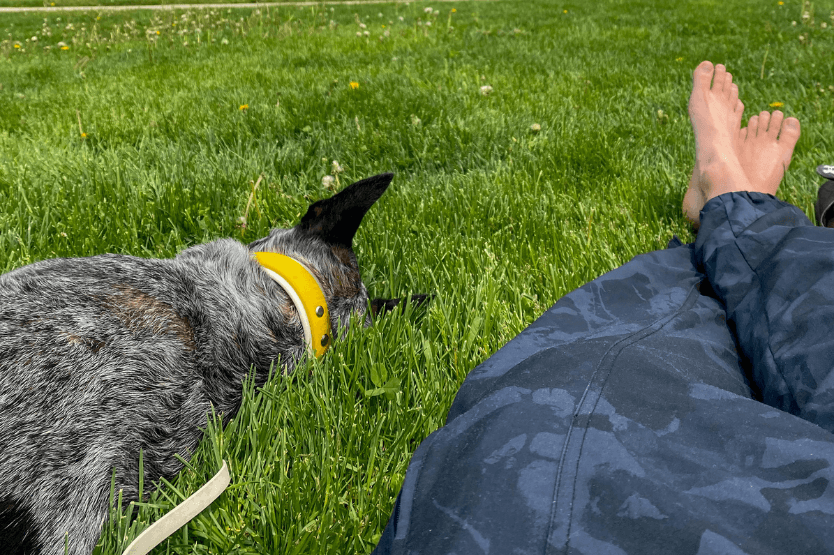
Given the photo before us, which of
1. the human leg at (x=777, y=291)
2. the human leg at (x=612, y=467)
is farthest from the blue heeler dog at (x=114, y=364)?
the human leg at (x=777, y=291)

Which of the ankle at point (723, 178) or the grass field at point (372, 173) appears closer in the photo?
the grass field at point (372, 173)

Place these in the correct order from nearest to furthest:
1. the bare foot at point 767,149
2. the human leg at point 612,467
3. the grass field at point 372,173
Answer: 1. the human leg at point 612,467
2. the grass field at point 372,173
3. the bare foot at point 767,149

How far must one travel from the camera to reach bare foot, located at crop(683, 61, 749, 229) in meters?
2.85

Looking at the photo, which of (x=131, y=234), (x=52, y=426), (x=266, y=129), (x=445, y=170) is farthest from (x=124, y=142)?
(x=52, y=426)

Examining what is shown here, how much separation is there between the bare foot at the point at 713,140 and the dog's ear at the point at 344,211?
1.71 meters

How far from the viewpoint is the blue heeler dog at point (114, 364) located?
1.44 m

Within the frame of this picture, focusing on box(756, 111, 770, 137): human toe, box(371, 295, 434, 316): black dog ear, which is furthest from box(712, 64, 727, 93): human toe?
box(371, 295, 434, 316): black dog ear

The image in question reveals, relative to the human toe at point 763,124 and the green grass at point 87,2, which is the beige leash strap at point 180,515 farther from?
the green grass at point 87,2

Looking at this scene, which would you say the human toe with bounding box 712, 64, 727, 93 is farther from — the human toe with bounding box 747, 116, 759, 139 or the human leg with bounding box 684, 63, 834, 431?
the human leg with bounding box 684, 63, 834, 431

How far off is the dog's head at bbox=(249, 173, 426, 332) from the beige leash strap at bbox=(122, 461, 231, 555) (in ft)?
2.67

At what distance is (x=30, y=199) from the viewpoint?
327 cm

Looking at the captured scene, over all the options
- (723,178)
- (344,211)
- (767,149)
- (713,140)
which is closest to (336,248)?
(344,211)

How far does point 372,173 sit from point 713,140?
2.08m

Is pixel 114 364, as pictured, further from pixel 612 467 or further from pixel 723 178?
pixel 723 178
